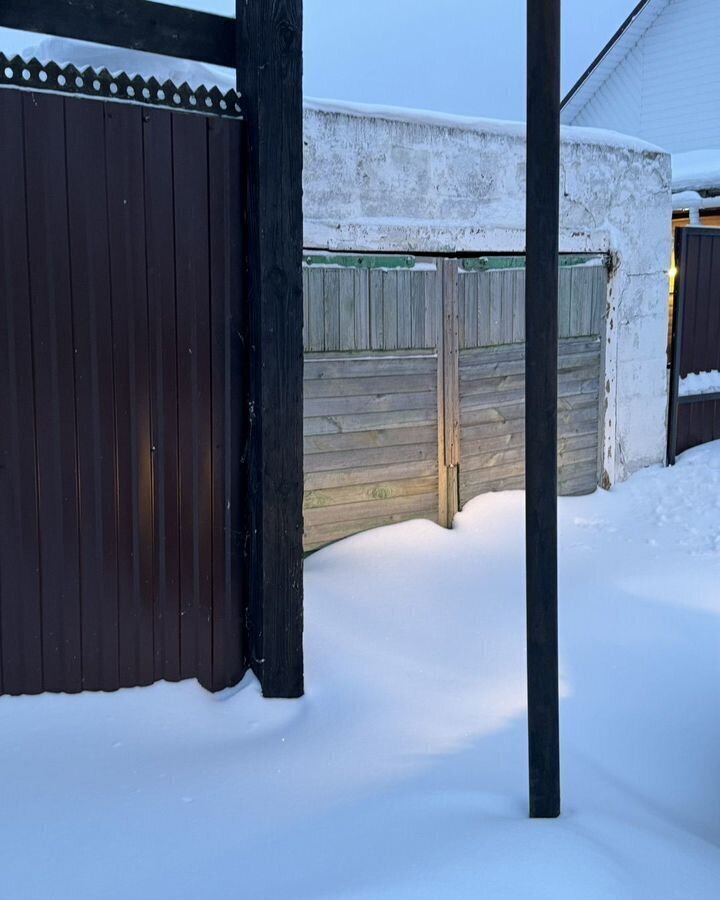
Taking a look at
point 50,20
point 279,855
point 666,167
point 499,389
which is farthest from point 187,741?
point 666,167

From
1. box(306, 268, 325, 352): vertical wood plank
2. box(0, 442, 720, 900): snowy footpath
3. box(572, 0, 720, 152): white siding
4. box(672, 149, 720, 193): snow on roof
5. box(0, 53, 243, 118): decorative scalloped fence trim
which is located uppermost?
box(572, 0, 720, 152): white siding

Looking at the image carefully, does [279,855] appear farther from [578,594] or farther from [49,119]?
[578,594]

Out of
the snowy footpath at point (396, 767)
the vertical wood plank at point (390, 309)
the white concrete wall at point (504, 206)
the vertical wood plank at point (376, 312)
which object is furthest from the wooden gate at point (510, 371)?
the snowy footpath at point (396, 767)

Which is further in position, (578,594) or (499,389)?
(499,389)

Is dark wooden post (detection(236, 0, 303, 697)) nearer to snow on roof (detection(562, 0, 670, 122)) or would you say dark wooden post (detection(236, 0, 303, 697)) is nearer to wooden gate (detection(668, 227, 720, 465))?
wooden gate (detection(668, 227, 720, 465))

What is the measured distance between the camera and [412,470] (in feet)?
21.6

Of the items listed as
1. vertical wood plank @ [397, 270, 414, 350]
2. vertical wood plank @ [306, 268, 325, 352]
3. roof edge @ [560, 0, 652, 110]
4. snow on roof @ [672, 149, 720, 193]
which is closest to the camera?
vertical wood plank @ [306, 268, 325, 352]

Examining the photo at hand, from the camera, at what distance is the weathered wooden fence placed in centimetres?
613

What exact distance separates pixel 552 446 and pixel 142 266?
5.91ft

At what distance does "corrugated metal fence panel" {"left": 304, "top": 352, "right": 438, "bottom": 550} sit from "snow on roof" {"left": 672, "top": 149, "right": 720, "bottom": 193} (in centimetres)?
831

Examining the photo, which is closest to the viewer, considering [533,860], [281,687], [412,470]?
[533,860]

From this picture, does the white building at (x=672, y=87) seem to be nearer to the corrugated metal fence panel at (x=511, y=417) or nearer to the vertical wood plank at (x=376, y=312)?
the corrugated metal fence panel at (x=511, y=417)

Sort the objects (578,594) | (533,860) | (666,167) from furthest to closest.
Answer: (666,167)
(578,594)
(533,860)

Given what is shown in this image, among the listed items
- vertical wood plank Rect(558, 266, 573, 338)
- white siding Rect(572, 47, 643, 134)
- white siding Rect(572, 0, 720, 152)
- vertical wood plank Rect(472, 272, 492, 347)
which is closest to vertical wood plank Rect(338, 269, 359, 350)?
vertical wood plank Rect(472, 272, 492, 347)
